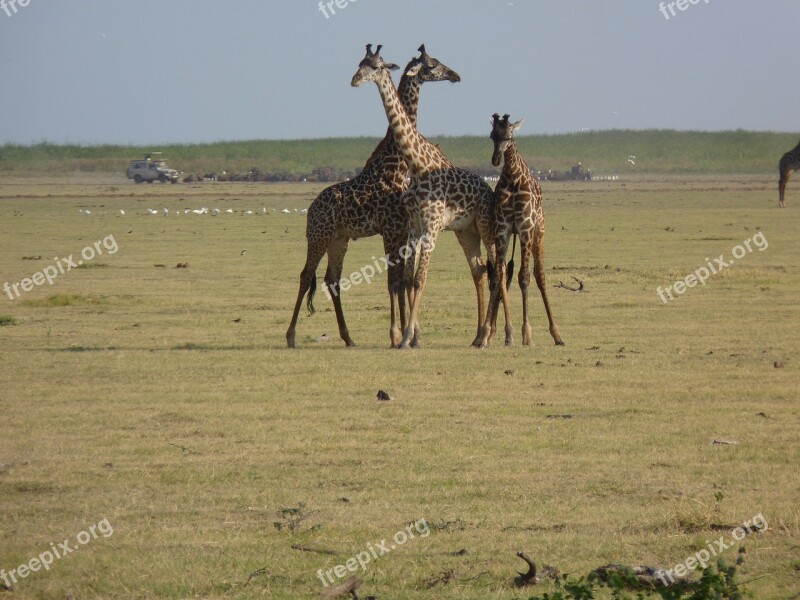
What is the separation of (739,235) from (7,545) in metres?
24.8

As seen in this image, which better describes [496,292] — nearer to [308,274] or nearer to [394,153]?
[394,153]

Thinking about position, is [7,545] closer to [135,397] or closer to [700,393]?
[135,397]

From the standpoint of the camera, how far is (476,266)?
46.8 feet

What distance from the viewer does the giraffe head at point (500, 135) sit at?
13602 mm

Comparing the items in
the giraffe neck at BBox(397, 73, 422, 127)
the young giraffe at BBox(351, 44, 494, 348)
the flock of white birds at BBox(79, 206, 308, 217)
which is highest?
the giraffe neck at BBox(397, 73, 422, 127)

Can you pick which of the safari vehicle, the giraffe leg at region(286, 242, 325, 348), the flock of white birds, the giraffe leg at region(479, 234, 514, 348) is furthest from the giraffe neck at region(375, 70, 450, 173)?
the safari vehicle

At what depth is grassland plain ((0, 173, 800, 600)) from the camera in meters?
6.96

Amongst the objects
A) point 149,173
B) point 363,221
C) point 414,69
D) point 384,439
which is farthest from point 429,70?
point 149,173

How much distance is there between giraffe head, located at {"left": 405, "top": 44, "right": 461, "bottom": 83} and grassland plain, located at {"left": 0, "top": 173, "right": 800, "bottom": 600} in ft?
9.25

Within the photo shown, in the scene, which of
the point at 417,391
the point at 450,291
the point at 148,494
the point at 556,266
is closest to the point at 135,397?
the point at 417,391

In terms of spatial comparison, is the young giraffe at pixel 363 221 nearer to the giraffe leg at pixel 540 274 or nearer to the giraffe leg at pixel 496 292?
the giraffe leg at pixel 496 292

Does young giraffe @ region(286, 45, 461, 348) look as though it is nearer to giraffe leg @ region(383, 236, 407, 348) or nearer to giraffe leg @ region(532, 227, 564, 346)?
giraffe leg @ region(383, 236, 407, 348)

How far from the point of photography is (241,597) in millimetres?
6449

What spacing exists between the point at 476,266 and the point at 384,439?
4953 millimetres
